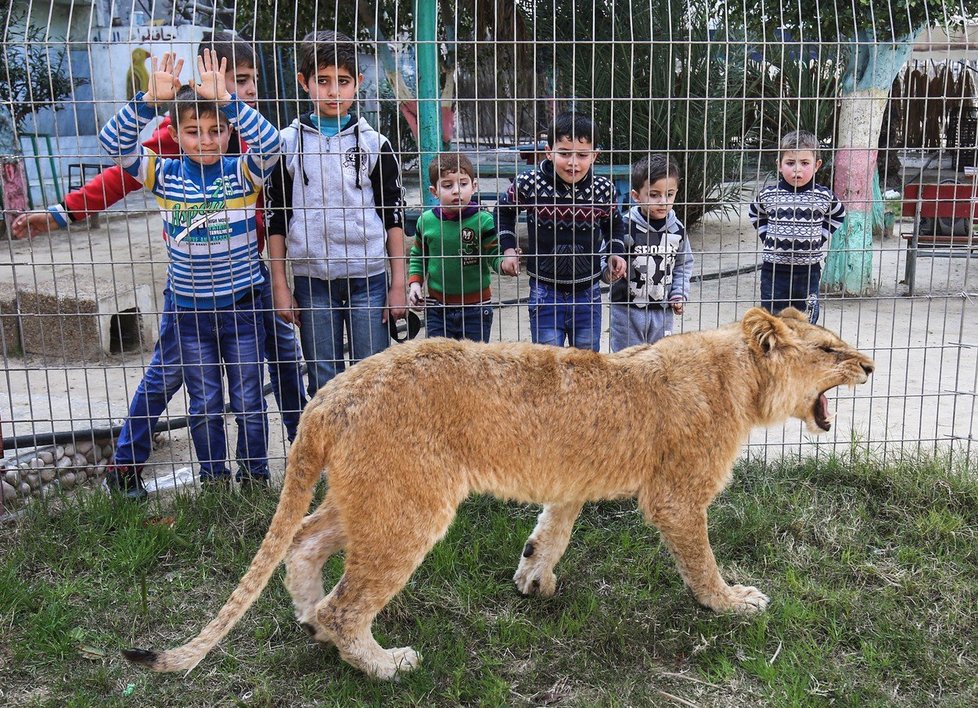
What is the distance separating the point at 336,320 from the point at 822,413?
8.23 ft

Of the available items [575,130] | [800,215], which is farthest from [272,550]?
[800,215]

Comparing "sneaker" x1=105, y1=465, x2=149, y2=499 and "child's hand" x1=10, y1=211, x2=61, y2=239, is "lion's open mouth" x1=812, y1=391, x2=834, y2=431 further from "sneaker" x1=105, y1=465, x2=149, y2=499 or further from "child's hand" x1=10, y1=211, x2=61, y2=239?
"child's hand" x1=10, y1=211, x2=61, y2=239

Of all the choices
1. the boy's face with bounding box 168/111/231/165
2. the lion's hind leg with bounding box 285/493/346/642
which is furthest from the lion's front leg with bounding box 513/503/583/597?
the boy's face with bounding box 168/111/231/165

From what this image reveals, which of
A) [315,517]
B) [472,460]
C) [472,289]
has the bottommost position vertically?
[315,517]

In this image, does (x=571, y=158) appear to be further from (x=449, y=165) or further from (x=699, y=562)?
(x=699, y=562)

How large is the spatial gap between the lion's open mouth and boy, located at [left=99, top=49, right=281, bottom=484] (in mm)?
2697

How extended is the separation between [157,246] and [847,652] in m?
10.2

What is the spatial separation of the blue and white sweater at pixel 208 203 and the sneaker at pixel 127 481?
95cm

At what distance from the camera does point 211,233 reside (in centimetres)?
454

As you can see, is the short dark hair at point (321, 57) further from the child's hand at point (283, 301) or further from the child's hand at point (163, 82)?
the child's hand at point (283, 301)

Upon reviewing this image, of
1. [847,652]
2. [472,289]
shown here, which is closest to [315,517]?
[472,289]

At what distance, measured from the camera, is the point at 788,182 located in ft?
18.7

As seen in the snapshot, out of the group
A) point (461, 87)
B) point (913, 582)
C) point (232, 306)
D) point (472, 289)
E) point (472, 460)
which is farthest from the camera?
point (461, 87)

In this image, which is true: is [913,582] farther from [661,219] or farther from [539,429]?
[661,219]
